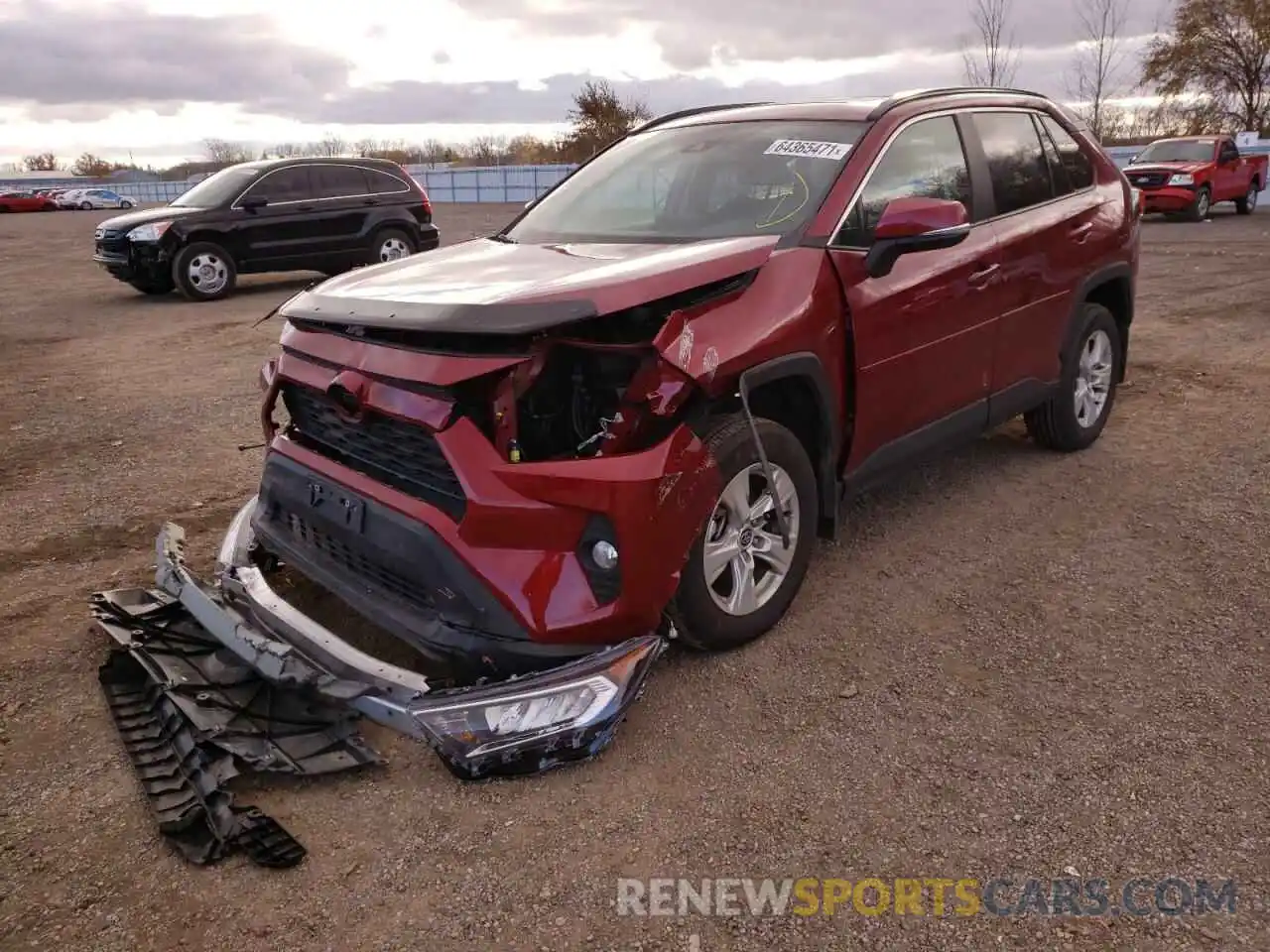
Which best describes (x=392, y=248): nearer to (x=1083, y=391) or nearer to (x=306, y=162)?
(x=306, y=162)

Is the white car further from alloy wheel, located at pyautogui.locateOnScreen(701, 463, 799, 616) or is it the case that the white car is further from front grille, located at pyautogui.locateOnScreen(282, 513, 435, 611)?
alloy wheel, located at pyautogui.locateOnScreen(701, 463, 799, 616)

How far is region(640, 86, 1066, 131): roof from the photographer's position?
4.02 m

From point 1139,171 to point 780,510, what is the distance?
19731 millimetres

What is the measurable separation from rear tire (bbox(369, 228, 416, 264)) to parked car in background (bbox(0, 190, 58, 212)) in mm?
42056

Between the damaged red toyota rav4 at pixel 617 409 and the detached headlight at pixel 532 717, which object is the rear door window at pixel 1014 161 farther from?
the detached headlight at pixel 532 717

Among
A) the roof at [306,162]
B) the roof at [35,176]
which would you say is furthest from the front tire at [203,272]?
the roof at [35,176]

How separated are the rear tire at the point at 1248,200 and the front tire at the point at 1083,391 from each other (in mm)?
19110

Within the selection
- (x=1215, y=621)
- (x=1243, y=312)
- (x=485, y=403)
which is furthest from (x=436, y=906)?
(x=1243, y=312)

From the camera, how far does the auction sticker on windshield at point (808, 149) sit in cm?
379

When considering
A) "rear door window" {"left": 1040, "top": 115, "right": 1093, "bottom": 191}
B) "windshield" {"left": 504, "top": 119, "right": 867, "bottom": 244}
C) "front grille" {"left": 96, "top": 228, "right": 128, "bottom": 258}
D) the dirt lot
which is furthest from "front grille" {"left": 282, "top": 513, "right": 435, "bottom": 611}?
"front grille" {"left": 96, "top": 228, "right": 128, "bottom": 258}

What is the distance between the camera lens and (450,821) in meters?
2.65

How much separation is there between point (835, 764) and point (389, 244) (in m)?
12.0

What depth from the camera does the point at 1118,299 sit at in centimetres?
546

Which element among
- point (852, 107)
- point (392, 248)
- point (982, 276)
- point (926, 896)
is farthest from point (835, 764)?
point (392, 248)
